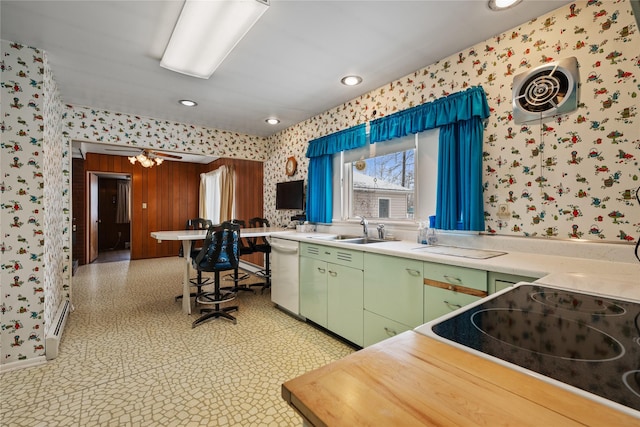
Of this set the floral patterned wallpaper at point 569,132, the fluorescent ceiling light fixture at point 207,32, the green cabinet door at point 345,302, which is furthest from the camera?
the green cabinet door at point 345,302

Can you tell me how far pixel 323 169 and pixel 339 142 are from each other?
0.43m

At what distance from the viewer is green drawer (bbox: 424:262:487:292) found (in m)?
1.60

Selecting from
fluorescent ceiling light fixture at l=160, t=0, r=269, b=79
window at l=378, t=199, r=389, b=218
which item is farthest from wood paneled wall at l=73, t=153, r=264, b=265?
fluorescent ceiling light fixture at l=160, t=0, r=269, b=79

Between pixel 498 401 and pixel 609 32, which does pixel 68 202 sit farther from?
pixel 609 32

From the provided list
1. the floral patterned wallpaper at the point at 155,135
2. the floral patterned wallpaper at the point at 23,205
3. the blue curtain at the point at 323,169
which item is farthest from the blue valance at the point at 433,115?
the floral patterned wallpaper at the point at 23,205

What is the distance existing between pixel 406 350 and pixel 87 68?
3.42m

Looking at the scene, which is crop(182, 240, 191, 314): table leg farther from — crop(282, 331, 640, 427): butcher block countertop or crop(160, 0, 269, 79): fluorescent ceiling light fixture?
crop(282, 331, 640, 427): butcher block countertop

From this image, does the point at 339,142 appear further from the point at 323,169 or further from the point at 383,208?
the point at 383,208

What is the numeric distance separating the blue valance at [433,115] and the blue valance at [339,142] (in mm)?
150

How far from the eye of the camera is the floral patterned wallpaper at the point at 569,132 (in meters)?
1.60

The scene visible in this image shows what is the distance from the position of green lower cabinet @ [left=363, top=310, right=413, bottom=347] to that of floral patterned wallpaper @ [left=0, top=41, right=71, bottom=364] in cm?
253

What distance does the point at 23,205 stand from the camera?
2.16 meters

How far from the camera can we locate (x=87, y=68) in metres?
2.59

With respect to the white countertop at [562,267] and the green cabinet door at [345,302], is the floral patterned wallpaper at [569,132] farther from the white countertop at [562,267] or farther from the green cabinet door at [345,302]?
the green cabinet door at [345,302]
